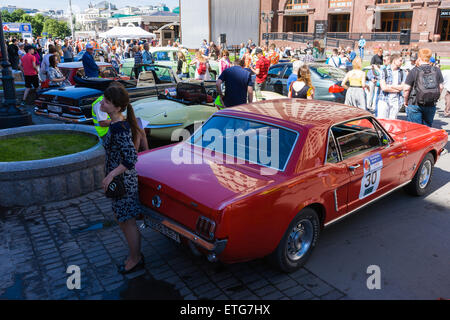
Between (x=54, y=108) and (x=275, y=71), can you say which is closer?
(x=54, y=108)

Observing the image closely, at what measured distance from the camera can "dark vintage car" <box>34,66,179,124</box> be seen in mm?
8312

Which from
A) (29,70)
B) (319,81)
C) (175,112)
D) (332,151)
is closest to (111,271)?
(332,151)

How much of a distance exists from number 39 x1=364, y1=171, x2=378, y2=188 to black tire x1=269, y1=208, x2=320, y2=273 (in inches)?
37.7

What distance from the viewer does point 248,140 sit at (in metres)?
4.31

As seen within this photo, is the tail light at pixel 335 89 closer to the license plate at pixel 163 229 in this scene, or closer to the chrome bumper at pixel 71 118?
the chrome bumper at pixel 71 118

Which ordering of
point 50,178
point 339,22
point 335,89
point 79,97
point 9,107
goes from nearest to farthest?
point 50,178 < point 79,97 < point 9,107 < point 335,89 < point 339,22

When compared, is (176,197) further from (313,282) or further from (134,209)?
(313,282)

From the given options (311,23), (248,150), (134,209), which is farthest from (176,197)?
(311,23)

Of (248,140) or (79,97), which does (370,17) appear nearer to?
(79,97)

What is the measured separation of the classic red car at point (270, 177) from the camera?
10.9 feet

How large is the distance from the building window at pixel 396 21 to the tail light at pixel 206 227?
50.0 meters

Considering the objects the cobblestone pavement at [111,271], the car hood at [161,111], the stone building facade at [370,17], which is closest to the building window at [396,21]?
the stone building facade at [370,17]

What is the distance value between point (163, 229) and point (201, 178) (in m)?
0.61

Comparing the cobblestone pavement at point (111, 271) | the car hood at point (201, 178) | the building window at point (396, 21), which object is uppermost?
the building window at point (396, 21)
